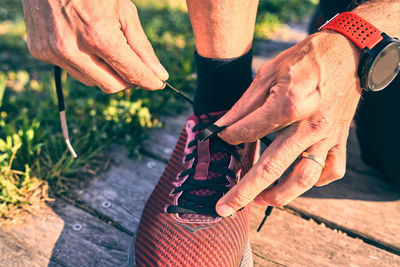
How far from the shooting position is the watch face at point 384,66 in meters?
0.97

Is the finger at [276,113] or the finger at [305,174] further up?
the finger at [276,113]

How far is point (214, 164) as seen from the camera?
4.18ft

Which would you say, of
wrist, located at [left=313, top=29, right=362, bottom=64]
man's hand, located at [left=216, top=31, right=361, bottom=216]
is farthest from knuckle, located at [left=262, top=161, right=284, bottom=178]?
wrist, located at [left=313, top=29, right=362, bottom=64]

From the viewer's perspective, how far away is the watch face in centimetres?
97

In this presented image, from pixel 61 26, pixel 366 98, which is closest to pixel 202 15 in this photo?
pixel 61 26

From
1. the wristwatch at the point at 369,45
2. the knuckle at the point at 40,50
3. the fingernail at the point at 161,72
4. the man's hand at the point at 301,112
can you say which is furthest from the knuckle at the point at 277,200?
the knuckle at the point at 40,50

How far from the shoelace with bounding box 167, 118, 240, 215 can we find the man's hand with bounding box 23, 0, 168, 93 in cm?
41

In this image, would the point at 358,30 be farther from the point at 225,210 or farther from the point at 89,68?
the point at 89,68

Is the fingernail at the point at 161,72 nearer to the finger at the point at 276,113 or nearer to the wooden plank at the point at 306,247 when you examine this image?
the finger at the point at 276,113

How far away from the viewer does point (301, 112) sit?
88cm

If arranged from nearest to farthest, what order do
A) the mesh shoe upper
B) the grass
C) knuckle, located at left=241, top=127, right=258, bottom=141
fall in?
knuckle, located at left=241, top=127, right=258, bottom=141
the mesh shoe upper
the grass

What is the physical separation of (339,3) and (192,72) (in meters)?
1.32

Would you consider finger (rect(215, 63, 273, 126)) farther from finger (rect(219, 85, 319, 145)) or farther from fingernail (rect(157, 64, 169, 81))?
fingernail (rect(157, 64, 169, 81))

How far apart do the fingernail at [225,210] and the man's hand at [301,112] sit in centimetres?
3
